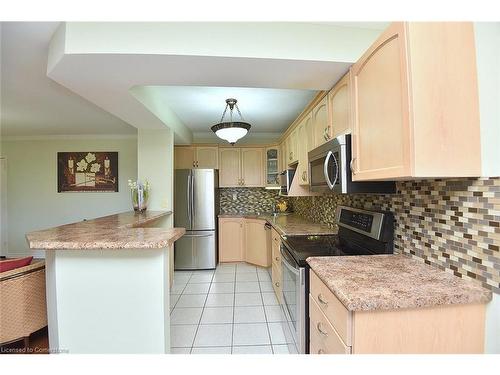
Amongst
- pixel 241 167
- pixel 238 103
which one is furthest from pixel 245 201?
pixel 238 103

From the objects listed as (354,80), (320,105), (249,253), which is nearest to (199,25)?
(354,80)

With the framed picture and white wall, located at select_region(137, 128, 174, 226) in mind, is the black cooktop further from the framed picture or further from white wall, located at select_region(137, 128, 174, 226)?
the framed picture

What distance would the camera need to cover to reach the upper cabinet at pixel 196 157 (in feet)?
14.0

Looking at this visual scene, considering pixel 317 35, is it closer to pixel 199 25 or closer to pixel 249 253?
pixel 199 25

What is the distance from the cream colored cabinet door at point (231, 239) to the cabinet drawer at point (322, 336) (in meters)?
2.77

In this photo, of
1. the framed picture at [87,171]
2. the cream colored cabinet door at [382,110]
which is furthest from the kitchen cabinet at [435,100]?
the framed picture at [87,171]

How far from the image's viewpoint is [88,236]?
146 centimetres

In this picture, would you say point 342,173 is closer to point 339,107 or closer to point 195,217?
point 339,107

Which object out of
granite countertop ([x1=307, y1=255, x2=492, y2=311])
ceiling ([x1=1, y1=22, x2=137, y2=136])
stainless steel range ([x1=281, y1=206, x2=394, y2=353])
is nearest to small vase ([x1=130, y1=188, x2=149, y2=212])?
ceiling ([x1=1, y1=22, x2=137, y2=136])

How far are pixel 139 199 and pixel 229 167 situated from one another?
1.79m

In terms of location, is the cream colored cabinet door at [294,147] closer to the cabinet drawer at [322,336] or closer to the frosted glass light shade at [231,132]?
the frosted glass light shade at [231,132]

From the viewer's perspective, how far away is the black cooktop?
5.47 feet

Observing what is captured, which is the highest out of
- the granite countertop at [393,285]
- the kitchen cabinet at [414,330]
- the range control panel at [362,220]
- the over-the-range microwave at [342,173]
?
the over-the-range microwave at [342,173]
